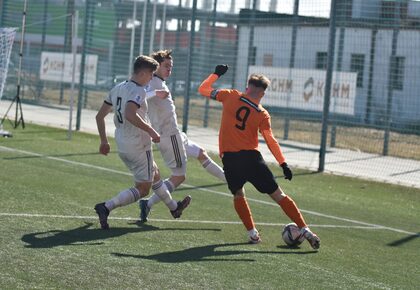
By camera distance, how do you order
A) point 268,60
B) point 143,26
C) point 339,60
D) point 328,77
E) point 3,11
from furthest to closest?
point 3,11, point 143,26, point 268,60, point 339,60, point 328,77

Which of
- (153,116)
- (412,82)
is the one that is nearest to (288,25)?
(412,82)

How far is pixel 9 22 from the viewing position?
27.0 metres

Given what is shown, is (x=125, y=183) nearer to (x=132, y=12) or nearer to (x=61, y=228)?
(x=61, y=228)

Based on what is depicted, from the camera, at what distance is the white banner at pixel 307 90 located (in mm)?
19422

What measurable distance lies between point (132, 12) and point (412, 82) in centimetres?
1022

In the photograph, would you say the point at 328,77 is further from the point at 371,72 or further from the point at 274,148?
the point at 274,148

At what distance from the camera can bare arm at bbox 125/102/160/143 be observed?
29.2 feet

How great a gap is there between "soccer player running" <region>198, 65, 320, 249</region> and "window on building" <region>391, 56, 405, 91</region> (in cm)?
1014

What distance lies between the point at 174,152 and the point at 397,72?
9445 millimetres

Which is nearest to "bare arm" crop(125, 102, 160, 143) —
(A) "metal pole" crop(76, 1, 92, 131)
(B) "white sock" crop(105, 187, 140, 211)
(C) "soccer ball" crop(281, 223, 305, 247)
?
(B) "white sock" crop(105, 187, 140, 211)

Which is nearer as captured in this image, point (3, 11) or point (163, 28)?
point (163, 28)

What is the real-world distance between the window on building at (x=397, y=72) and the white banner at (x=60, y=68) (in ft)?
33.5

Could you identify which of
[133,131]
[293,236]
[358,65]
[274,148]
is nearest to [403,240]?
[293,236]

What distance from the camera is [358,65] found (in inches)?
781
